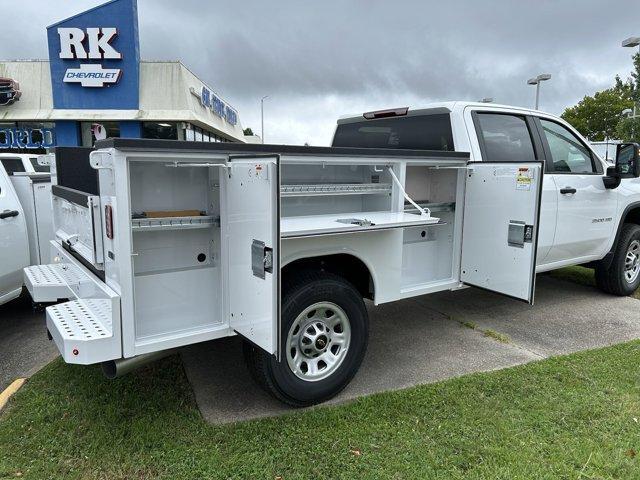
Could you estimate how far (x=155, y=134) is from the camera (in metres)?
20.0

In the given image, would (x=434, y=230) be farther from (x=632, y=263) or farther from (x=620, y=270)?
(x=632, y=263)

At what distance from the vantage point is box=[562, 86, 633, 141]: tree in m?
40.7

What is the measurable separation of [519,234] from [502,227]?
17cm

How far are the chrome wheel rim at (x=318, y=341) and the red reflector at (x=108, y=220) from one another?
1246mm

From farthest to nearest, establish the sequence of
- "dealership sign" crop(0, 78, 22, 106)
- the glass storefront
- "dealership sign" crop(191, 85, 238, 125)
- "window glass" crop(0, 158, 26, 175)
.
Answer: "dealership sign" crop(191, 85, 238, 125)
the glass storefront
"dealership sign" crop(0, 78, 22, 106)
"window glass" crop(0, 158, 26, 175)

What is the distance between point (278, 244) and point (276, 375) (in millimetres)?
1032

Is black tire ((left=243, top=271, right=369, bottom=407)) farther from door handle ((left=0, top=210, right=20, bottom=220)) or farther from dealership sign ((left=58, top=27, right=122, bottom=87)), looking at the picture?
dealership sign ((left=58, top=27, right=122, bottom=87))

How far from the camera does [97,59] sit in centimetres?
1928

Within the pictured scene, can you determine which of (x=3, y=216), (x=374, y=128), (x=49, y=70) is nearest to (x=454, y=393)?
(x=374, y=128)

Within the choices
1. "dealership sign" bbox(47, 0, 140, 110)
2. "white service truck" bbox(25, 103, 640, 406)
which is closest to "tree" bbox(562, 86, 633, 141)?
"dealership sign" bbox(47, 0, 140, 110)

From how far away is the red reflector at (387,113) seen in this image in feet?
17.3

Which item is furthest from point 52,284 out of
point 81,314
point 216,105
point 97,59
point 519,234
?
point 216,105

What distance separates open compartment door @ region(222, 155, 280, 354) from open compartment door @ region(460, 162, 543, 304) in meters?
2.28

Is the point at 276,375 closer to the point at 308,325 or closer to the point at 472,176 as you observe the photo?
the point at 308,325
